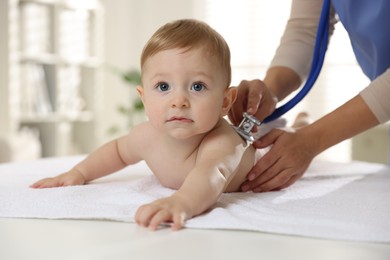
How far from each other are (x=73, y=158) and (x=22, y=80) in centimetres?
214

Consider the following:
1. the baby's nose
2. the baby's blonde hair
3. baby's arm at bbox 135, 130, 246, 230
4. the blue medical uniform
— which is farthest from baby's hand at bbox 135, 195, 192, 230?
the blue medical uniform

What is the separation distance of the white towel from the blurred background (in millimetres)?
2260

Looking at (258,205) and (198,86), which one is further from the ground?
(198,86)

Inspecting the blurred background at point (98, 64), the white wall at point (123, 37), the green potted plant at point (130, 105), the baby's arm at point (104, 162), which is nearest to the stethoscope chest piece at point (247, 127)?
the baby's arm at point (104, 162)

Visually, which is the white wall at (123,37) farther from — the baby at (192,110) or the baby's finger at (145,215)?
the baby's finger at (145,215)

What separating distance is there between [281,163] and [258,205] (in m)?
0.23

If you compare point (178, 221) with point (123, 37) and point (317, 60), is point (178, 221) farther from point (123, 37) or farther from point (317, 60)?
point (123, 37)

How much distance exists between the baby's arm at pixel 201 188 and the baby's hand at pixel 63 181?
0.26 metres

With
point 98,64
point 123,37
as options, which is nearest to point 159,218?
point 98,64

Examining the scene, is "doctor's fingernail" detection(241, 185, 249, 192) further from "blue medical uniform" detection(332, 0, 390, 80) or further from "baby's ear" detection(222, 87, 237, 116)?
"blue medical uniform" detection(332, 0, 390, 80)

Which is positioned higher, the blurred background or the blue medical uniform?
the blue medical uniform

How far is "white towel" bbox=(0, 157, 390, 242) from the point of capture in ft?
2.44

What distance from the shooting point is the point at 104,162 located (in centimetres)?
119

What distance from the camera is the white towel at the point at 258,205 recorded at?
74 centimetres
